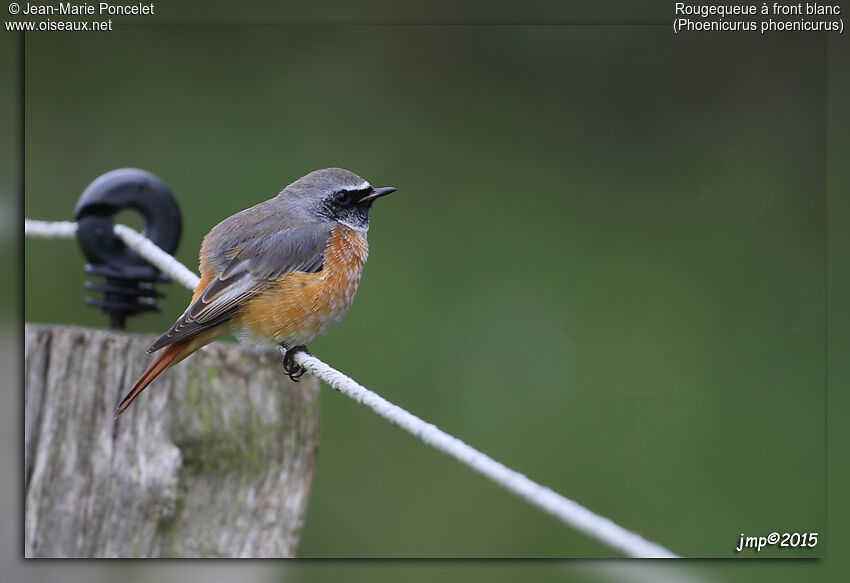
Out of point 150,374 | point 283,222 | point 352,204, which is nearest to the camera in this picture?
point 150,374

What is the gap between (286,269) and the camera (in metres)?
3.40

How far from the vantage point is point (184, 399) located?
2.74m

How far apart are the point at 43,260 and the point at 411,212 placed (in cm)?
234

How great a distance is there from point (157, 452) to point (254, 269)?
2.82 ft

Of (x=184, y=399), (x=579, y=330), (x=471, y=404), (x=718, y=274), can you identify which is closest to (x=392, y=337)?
(x=471, y=404)

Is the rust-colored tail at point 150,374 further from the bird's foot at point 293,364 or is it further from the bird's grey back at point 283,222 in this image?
the bird's grey back at point 283,222

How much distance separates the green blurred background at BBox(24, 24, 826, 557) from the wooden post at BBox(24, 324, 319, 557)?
2.08m

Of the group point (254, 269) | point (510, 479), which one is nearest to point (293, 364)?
point (254, 269)

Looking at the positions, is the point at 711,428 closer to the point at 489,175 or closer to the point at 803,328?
the point at 803,328

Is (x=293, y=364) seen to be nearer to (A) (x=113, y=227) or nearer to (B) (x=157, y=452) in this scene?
(B) (x=157, y=452)

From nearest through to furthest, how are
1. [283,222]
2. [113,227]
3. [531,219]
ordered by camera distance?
1. [113,227]
2. [283,222]
3. [531,219]

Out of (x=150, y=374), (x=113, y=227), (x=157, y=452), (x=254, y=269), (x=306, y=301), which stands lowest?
(x=157, y=452)

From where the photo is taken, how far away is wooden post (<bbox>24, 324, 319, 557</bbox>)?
268 cm

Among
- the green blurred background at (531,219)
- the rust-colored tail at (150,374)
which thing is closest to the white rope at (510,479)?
the rust-colored tail at (150,374)
